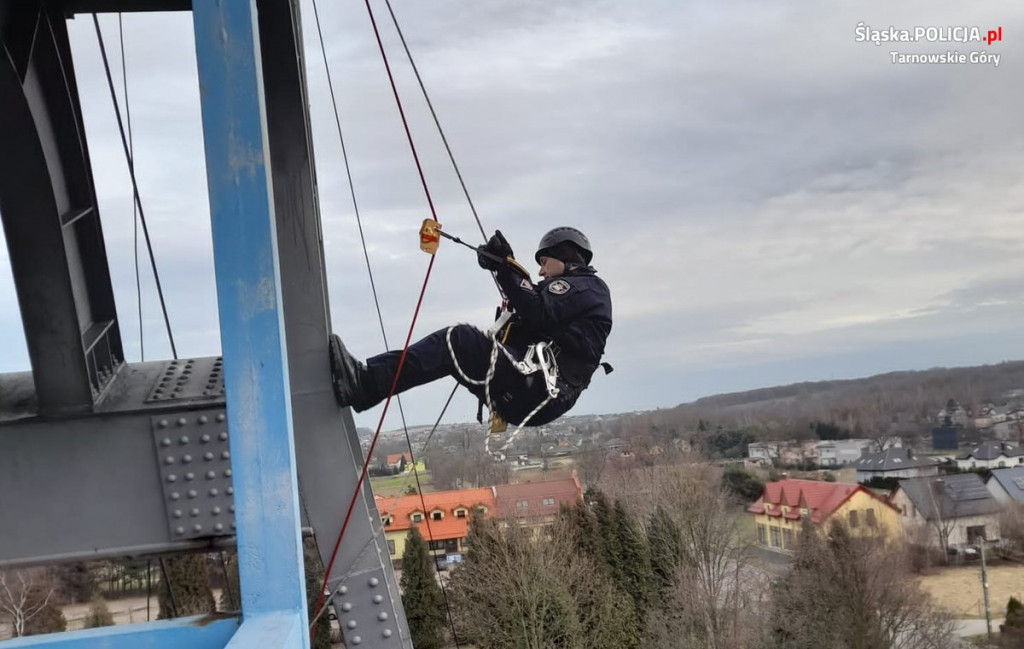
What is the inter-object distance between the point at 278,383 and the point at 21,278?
204 cm

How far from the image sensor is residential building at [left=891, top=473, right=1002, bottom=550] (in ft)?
120

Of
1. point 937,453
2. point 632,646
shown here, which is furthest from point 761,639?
point 937,453

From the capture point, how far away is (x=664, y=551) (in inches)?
1179

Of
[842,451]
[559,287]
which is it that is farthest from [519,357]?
[842,451]

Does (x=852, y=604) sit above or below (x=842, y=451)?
below

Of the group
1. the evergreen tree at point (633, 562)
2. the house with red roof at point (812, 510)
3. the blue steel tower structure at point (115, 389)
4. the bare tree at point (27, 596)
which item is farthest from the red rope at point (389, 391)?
the house with red roof at point (812, 510)

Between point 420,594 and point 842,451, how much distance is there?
927 inches

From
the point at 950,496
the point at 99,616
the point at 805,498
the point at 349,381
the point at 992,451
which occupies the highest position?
the point at 349,381

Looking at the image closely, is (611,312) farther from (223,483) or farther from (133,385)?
(133,385)

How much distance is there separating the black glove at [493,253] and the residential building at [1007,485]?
39.7m

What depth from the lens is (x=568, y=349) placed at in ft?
15.2

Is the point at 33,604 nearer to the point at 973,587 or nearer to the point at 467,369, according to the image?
the point at 467,369

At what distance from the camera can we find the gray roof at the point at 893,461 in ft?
130

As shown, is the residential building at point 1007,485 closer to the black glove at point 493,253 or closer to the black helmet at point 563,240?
the black helmet at point 563,240
